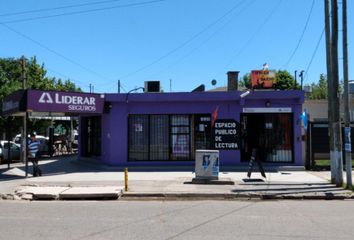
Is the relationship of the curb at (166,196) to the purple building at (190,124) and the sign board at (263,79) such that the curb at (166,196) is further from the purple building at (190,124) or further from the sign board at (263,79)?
the sign board at (263,79)

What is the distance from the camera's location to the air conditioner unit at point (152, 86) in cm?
2538

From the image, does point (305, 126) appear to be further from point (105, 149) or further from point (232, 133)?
A: point (105, 149)

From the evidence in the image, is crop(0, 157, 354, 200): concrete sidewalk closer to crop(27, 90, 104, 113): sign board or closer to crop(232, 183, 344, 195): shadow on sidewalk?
crop(232, 183, 344, 195): shadow on sidewalk

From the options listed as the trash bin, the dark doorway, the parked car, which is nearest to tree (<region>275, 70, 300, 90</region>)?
the parked car

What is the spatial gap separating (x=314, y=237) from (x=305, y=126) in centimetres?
1430

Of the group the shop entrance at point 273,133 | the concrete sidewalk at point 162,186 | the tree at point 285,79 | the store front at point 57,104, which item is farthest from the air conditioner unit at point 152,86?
the tree at point 285,79

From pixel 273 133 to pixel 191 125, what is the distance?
3859 mm

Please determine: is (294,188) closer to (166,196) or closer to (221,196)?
(221,196)

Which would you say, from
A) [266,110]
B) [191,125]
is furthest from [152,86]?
[266,110]

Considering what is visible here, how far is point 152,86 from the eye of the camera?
25.5m

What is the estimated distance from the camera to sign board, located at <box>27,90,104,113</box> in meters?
20.3

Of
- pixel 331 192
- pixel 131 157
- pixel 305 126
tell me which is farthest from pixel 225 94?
pixel 331 192

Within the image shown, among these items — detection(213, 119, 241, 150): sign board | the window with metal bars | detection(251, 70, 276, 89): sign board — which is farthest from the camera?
detection(251, 70, 276, 89): sign board

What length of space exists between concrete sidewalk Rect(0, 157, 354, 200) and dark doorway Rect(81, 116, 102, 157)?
3.62m
